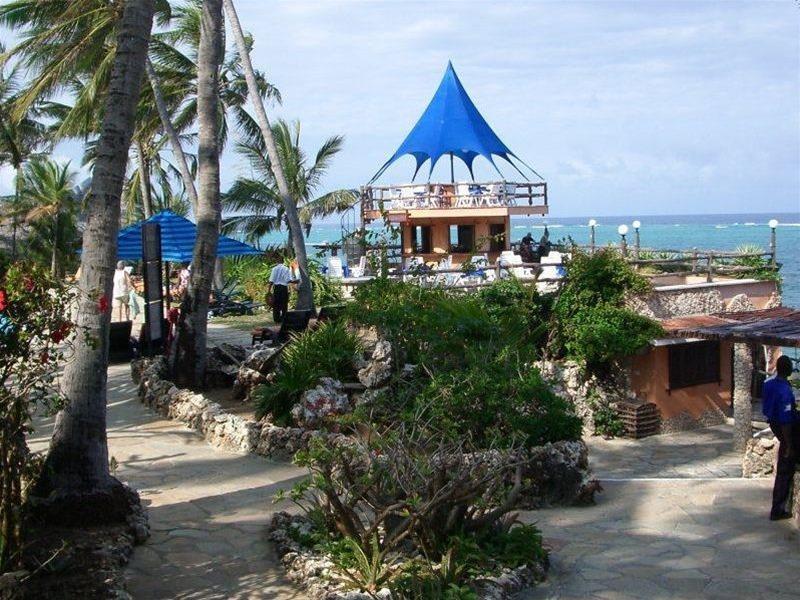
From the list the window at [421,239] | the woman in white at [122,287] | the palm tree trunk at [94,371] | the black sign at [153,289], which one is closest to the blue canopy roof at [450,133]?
the window at [421,239]

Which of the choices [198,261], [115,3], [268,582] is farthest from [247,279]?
[268,582]

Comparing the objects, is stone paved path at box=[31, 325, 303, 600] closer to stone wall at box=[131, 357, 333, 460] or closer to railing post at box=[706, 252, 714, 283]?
stone wall at box=[131, 357, 333, 460]

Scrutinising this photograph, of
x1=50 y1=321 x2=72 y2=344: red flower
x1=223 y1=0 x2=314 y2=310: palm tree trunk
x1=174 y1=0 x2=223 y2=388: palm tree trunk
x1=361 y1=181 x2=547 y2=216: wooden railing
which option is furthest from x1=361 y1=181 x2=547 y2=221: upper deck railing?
x1=50 y1=321 x2=72 y2=344: red flower

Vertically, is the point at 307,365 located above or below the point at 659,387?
above

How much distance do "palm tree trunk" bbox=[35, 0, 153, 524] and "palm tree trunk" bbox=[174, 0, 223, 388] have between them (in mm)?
5559

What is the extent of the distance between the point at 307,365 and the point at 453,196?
16.5 m

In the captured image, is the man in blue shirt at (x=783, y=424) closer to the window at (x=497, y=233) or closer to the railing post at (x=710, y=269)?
the railing post at (x=710, y=269)

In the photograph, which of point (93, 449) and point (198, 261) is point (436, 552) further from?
point (198, 261)

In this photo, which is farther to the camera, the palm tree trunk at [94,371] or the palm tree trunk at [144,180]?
the palm tree trunk at [144,180]

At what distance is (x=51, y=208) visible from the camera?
36.6m

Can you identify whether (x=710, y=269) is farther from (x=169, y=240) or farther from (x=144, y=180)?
(x=144, y=180)

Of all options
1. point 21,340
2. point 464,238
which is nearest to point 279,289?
point 464,238

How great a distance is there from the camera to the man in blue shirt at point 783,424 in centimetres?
945

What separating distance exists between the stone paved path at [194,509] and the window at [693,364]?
11995 millimetres
